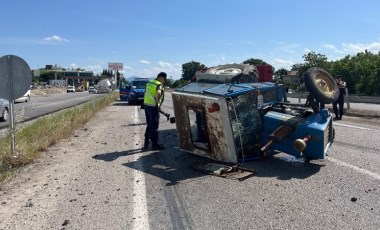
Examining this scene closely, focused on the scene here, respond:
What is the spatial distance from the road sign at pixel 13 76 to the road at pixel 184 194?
152 centimetres

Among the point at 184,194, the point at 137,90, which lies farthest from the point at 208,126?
the point at 137,90

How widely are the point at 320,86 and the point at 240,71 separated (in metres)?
1.90

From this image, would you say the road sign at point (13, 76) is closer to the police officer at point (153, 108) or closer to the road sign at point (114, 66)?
the police officer at point (153, 108)

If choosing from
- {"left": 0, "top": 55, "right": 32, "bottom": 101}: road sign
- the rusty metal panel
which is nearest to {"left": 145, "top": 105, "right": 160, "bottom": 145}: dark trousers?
the rusty metal panel

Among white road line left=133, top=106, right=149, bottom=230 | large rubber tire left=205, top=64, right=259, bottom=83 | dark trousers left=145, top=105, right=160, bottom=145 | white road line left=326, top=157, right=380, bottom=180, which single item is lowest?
white road line left=133, top=106, right=149, bottom=230

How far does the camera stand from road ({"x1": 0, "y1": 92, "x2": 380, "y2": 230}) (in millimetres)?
4680

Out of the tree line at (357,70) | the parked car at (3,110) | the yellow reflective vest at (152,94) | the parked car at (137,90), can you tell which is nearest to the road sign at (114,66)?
the tree line at (357,70)

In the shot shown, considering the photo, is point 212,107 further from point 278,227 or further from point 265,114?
point 278,227

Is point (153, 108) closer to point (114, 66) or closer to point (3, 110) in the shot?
point (3, 110)

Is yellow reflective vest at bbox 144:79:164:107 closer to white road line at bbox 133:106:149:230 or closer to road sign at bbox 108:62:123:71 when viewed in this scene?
white road line at bbox 133:106:149:230

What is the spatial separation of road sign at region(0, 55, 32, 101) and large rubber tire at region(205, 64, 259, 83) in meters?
3.98

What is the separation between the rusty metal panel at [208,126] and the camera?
23.7 ft

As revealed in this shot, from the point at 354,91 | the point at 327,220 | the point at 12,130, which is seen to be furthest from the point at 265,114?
the point at 354,91

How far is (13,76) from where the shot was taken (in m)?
8.12
